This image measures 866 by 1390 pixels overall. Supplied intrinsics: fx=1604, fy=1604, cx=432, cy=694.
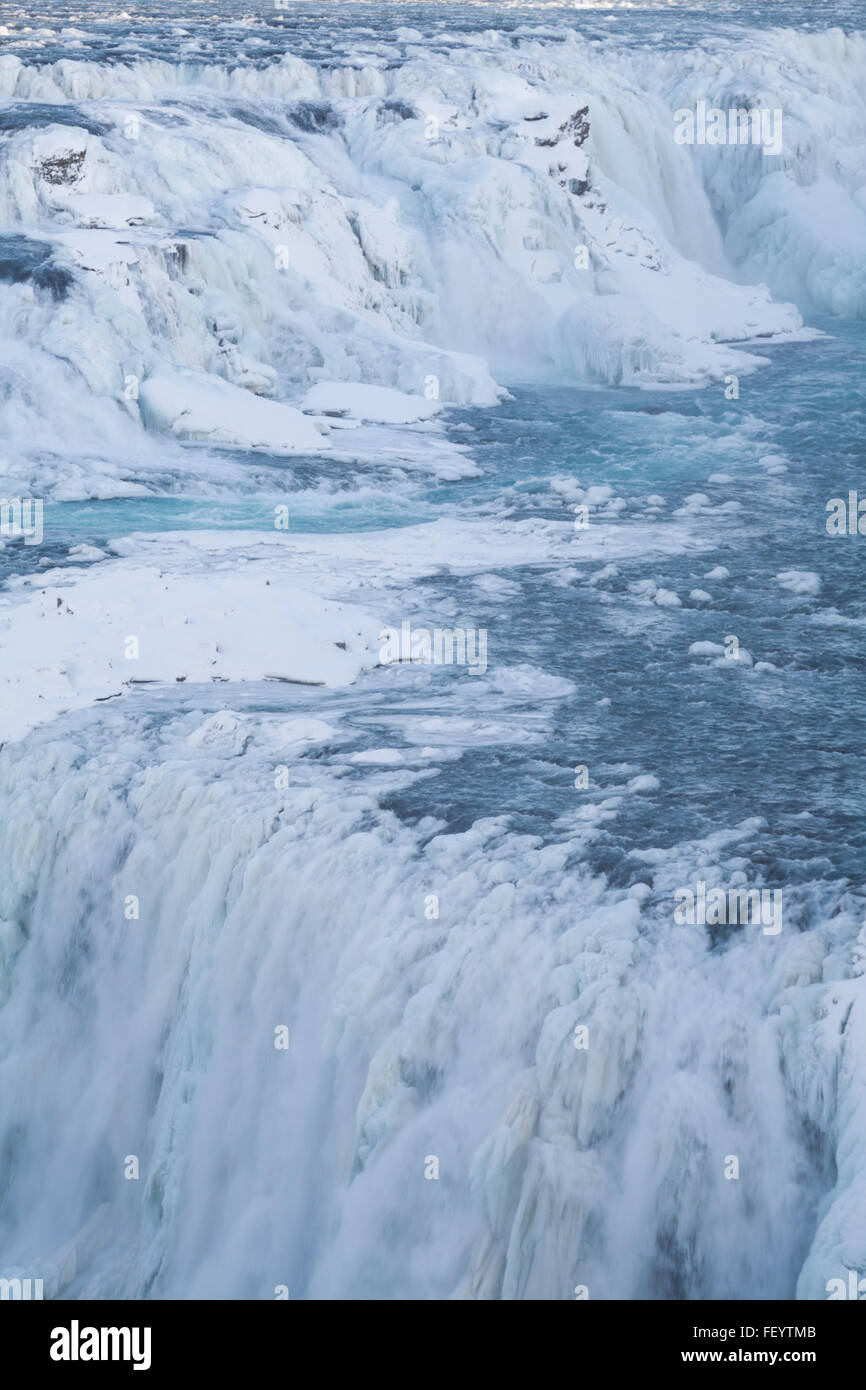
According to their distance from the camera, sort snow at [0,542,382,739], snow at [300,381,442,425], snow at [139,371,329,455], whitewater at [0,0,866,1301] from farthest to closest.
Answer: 1. snow at [300,381,442,425]
2. snow at [139,371,329,455]
3. snow at [0,542,382,739]
4. whitewater at [0,0,866,1301]

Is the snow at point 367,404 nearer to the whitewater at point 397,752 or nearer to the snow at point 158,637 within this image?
the whitewater at point 397,752

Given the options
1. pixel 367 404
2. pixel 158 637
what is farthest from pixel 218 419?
pixel 158 637

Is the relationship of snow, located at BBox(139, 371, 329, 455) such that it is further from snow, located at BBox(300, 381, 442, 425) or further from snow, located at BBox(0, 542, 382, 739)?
snow, located at BBox(0, 542, 382, 739)

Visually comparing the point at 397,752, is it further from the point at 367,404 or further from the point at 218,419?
the point at 367,404

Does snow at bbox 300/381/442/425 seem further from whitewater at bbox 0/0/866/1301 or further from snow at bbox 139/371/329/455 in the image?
snow at bbox 139/371/329/455

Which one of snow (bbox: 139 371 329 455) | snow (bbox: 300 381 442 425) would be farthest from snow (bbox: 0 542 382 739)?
snow (bbox: 300 381 442 425)

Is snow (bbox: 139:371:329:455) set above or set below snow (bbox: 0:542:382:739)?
above

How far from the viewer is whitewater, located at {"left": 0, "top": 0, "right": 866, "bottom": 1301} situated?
8383mm

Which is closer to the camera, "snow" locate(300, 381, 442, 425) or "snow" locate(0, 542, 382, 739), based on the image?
"snow" locate(0, 542, 382, 739)

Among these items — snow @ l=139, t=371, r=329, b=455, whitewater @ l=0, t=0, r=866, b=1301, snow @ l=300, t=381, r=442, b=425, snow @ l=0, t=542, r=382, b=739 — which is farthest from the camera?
snow @ l=300, t=381, r=442, b=425

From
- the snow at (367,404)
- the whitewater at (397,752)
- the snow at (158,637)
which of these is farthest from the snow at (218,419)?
the snow at (158,637)

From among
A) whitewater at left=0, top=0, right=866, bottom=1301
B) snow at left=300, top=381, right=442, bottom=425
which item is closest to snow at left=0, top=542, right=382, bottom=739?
whitewater at left=0, top=0, right=866, bottom=1301

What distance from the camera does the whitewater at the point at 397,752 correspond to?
8.38 meters

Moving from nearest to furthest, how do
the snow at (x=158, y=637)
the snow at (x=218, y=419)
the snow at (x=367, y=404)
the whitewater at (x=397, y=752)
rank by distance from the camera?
the whitewater at (x=397, y=752), the snow at (x=158, y=637), the snow at (x=218, y=419), the snow at (x=367, y=404)
